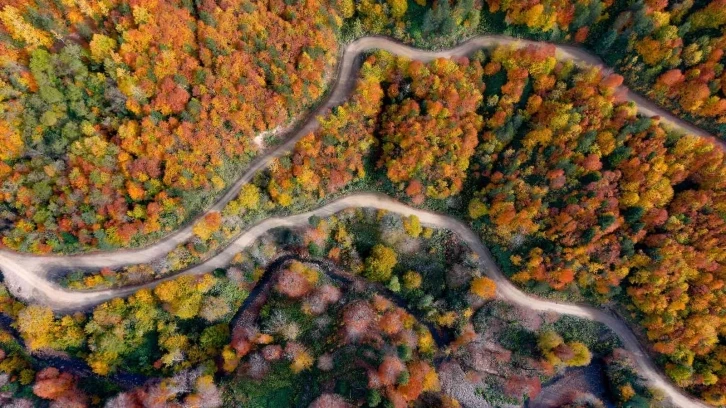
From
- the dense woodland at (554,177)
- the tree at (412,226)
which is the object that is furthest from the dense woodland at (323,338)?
the dense woodland at (554,177)

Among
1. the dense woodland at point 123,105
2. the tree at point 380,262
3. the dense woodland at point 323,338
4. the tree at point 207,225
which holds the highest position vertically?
the dense woodland at point 123,105

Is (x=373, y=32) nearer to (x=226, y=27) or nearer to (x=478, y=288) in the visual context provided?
(x=226, y=27)

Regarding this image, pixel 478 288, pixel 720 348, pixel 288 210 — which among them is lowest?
pixel 720 348

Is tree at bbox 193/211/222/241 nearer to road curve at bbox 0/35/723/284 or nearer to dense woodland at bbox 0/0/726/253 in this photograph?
road curve at bbox 0/35/723/284

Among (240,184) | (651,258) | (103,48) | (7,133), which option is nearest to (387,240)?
(240,184)

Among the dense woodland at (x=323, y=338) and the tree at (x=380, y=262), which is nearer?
the dense woodland at (x=323, y=338)

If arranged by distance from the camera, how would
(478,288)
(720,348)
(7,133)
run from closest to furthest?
(7,133) → (720,348) → (478,288)

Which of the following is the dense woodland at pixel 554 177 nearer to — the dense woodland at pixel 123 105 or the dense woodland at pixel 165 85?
the dense woodland at pixel 165 85

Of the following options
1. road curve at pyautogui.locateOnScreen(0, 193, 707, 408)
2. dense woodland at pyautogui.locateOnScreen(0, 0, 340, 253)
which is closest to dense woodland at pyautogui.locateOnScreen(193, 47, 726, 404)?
road curve at pyautogui.locateOnScreen(0, 193, 707, 408)
